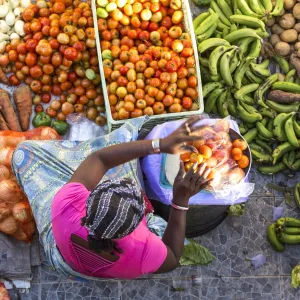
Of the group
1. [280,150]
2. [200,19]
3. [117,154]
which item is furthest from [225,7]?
[117,154]

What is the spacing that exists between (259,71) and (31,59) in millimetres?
1842

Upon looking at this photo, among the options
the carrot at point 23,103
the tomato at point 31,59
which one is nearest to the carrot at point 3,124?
the carrot at point 23,103

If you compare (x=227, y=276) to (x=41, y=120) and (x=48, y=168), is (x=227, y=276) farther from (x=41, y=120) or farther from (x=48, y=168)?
(x=41, y=120)

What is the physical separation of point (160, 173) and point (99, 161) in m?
0.80

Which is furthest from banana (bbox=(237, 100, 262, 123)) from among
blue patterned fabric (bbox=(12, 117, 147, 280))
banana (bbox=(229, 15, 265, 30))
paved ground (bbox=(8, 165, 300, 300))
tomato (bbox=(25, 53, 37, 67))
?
tomato (bbox=(25, 53, 37, 67))

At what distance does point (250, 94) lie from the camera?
4.07 meters

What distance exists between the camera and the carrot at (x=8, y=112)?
3.73 m

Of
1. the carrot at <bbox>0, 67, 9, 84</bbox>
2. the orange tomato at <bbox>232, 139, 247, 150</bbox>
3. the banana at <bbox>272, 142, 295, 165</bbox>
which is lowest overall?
the banana at <bbox>272, 142, 295, 165</bbox>

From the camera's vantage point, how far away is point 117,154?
2484 mm

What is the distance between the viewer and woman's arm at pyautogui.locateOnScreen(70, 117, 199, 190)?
95.7 inches

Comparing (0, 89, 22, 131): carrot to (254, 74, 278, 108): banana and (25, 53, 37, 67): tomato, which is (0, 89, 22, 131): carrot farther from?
(254, 74, 278, 108): banana

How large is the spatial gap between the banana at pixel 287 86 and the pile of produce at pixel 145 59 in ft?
2.57

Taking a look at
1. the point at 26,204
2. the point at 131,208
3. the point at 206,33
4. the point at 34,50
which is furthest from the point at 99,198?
the point at 206,33

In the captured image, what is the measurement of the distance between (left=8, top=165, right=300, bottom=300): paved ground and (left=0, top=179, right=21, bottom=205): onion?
61 centimetres
